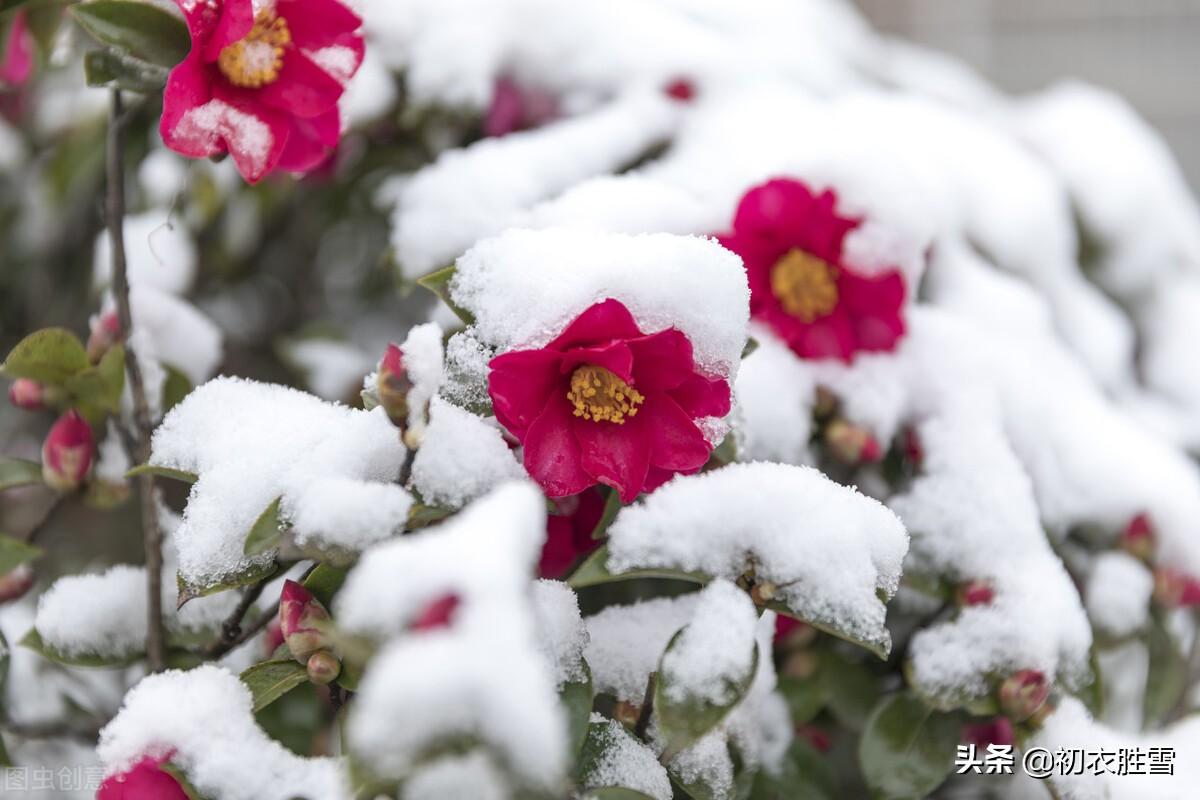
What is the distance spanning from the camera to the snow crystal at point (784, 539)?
1.53 feet

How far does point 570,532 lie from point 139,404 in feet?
0.90

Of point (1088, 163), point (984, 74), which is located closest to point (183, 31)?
point (1088, 163)

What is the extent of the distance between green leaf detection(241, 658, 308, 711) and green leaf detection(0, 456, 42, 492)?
0.24 m

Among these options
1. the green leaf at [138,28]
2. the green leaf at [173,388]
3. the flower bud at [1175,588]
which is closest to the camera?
the green leaf at [138,28]

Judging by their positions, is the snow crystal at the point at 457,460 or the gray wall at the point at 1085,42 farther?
the gray wall at the point at 1085,42

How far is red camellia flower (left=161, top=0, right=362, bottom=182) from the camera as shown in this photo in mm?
525

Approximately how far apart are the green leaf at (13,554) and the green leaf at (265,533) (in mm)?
228

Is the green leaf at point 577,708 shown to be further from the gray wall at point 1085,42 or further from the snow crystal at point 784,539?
the gray wall at point 1085,42

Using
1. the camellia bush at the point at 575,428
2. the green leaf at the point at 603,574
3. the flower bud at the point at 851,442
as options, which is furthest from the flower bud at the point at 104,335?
the flower bud at the point at 851,442

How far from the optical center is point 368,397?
19.6 inches

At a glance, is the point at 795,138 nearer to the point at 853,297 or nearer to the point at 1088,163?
the point at 853,297

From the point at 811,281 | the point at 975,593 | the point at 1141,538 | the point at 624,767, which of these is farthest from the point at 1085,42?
the point at 624,767

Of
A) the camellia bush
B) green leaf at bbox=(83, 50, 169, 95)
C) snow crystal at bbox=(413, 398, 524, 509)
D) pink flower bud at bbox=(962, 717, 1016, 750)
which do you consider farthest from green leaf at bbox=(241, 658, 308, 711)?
pink flower bud at bbox=(962, 717, 1016, 750)

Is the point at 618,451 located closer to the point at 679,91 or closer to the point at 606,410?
the point at 606,410
